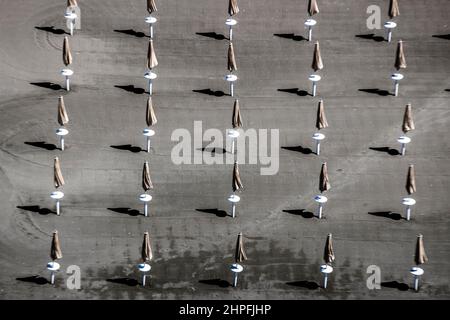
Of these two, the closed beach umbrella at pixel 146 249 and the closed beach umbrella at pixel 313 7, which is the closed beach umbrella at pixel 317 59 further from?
the closed beach umbrella at pixel 146 249

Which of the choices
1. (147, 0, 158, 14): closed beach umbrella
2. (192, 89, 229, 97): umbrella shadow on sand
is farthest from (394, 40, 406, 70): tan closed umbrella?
(147, 0, 158, 14): closed beach umbrella

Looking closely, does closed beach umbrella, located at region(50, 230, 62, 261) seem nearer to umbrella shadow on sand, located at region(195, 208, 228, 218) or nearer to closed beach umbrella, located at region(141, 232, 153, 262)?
closed beach umbrella, located at region(141, 232, 153, 262)

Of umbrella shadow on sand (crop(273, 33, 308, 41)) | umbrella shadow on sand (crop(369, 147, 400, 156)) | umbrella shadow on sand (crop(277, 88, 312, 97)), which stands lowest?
umbrella shadow on sand (crop(369, 147, 400, 156))

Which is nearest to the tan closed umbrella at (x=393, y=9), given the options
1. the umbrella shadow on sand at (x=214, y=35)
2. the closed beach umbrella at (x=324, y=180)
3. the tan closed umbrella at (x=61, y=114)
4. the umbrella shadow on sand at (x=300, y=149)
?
the umbrella shadow on sand at (x=214, y=35)

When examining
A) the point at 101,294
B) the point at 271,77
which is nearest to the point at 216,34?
the point at 271,77

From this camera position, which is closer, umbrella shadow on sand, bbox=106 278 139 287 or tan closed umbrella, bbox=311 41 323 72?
umbrella shadow on sand, bbox=106 278 139 287

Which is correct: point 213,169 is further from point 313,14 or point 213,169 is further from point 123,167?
point 313,14
